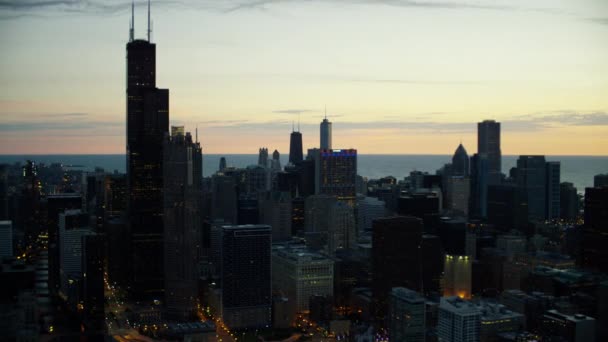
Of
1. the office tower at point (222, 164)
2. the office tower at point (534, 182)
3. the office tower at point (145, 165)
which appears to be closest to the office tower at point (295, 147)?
the office tower at point (222, 164)

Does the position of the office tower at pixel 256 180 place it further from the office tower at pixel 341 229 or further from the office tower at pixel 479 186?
the office tower at pixel 479 186

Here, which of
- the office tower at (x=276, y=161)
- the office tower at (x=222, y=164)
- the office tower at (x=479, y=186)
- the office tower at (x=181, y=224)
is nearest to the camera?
the office tower at (x=181, y=224)

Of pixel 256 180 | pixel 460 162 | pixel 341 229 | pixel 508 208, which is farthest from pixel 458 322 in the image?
pixel 460 162

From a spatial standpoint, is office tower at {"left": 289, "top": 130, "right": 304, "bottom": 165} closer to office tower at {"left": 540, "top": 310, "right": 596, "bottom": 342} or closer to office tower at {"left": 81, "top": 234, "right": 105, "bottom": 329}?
office tower at {"left": 81, "top": 234, "right": 105, "bottom": 329}

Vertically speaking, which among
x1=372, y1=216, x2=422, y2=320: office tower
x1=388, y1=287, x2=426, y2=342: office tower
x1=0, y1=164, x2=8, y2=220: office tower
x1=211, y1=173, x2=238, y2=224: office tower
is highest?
x1=0, y1=164, x2=8, y2=220: office tower

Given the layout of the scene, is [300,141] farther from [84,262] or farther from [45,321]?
[45,321]

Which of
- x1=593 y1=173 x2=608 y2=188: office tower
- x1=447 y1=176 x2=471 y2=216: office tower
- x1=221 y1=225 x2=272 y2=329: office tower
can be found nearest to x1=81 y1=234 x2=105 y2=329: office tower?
x1=221 y1=225 x2=272 y2=329: office tower

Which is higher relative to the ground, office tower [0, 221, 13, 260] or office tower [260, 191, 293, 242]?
office tower [0, 221, 13, 260]
